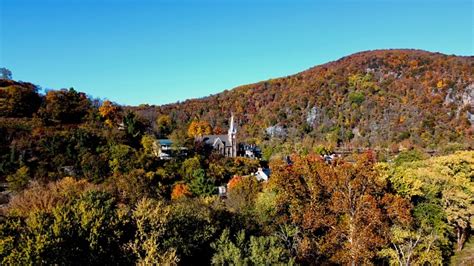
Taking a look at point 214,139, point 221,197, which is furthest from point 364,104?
point 221,197

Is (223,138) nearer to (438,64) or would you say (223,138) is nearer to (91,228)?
(91,228)

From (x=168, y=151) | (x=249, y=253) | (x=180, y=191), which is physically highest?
(x=168, y=151)

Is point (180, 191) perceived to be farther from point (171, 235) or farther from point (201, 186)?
point (171, 235)

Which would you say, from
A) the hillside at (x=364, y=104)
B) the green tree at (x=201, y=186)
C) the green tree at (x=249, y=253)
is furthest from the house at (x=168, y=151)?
the hillside at (x=364, y=104)

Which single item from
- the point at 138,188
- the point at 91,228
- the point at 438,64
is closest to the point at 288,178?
the point at 91,228

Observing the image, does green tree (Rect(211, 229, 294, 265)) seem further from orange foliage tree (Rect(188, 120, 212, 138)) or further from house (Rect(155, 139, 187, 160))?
orange foliage tree (Rect(188, 120, 212, 138))
